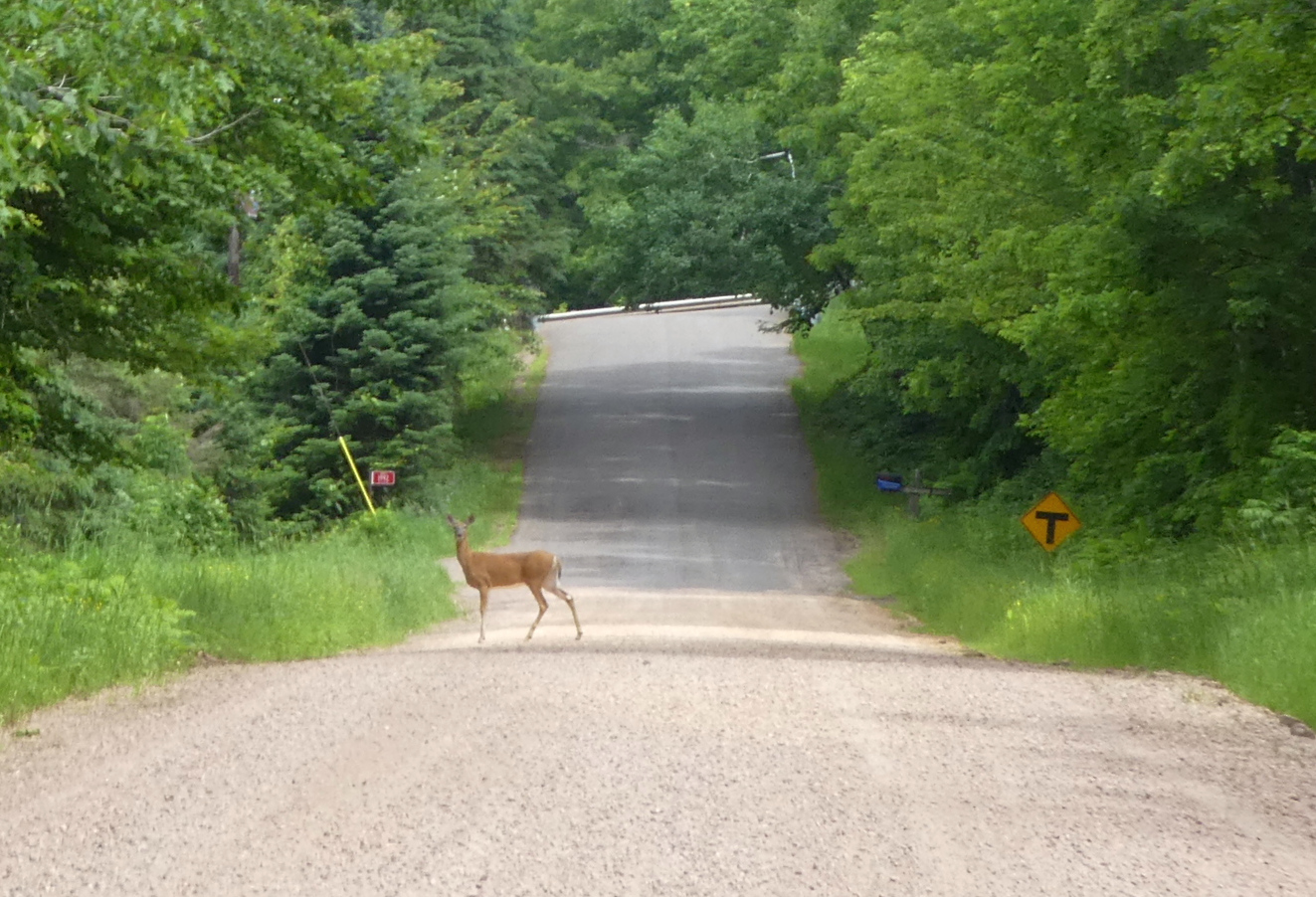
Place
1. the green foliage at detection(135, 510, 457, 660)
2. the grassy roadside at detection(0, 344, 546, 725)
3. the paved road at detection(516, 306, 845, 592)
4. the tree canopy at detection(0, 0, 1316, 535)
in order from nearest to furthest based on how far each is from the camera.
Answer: the grassy roadside at detection(0, 344, 546, 725), the tree canopy at detection(0, 0, 1316, 535), the green foliage at detection(135, 510, 457, 660), the paved road at detection(516, 306, 845, 592)

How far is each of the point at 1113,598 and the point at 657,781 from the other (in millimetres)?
10843

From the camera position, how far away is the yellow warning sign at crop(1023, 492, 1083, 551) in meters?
24.9

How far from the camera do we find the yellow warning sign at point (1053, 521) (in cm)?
2491

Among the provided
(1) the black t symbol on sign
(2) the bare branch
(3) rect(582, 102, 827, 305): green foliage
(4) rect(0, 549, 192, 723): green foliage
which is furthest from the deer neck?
(3) rect(582, 102, 827, 305): green foliage

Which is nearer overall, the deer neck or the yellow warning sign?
the deer neck

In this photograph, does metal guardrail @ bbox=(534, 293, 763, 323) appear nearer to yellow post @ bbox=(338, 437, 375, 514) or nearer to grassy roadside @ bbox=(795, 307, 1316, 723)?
yellow post @ bbox=(338, 437, 375, 514)

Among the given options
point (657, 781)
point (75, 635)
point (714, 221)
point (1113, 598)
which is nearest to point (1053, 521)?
point (1113, 598)

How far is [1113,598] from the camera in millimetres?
18281

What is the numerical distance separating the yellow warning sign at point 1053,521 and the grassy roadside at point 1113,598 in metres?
0.27

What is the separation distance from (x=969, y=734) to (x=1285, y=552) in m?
6.61

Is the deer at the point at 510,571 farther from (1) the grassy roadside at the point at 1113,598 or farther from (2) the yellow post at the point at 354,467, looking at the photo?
(2) the yellow post at the point at 354,467

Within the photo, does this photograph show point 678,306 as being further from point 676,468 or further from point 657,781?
point 657,781

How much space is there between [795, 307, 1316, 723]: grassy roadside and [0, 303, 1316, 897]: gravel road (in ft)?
2.14

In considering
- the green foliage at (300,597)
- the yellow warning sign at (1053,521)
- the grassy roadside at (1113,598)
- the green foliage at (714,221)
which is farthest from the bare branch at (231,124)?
the green foliage at (714,221)
